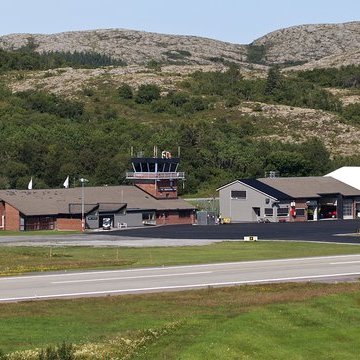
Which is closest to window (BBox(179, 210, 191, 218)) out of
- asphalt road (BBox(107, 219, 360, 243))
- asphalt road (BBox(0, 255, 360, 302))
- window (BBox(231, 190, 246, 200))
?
asphalt road (BBox(107, 219, 360, 243))

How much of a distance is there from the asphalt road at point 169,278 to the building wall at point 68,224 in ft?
170

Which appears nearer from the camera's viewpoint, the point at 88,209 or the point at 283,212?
the point at 88,209

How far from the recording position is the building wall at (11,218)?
12012cm

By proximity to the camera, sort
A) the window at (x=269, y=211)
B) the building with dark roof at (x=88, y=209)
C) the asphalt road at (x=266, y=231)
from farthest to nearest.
→ 1. the window at (x=269, y=211)
2. the building with dark roof at (x=88, y=209)
3. the asphalt road at (x=266, y=231)

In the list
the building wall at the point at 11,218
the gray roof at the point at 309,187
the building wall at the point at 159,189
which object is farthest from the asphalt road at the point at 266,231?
the building wall at the point at 11,218

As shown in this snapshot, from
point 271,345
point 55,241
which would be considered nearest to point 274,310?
point 271,345

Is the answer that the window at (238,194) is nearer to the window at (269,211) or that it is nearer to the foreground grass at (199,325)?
the window at (269,211)

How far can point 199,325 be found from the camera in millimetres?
40812

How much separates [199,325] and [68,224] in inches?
3240

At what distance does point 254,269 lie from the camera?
217 feet

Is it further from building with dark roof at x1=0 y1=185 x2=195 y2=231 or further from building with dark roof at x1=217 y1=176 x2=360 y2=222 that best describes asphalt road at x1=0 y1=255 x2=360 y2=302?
building with dark roof at x1=217 y1=176 x2=360 y2=222

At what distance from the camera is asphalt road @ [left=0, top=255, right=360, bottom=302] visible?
175ft

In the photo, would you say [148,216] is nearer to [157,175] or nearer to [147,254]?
[157,175]

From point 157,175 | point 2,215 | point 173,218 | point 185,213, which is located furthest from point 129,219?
point 2,215
